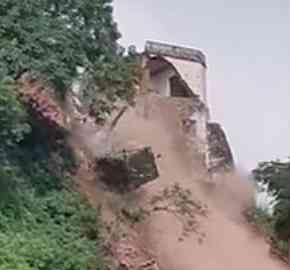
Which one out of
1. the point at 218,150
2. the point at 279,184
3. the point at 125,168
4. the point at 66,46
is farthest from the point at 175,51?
the point at 279,184

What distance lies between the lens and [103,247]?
14336mm

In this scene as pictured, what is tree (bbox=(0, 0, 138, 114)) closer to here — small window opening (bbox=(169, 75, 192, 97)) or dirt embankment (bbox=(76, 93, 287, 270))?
dirt embankment (bbox=(76, 93, 287, 270))

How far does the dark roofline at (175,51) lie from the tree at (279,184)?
11237 mm

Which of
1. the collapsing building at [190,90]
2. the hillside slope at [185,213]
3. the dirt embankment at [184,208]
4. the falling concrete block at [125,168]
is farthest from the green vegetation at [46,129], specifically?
the collapsing building at [190,90]

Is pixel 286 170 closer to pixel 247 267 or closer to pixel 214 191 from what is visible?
pixel 247 267

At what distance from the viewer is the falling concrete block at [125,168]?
18156 mm

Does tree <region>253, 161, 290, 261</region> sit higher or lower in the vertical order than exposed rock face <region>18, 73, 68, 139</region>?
lower

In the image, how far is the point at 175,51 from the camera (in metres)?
24.6

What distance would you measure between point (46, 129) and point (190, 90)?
9097 millimetres

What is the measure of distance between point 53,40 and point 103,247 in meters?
3.49

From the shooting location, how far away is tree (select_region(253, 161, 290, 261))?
12672 mm

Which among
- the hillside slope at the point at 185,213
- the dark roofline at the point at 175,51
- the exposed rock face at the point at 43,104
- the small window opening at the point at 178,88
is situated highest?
the dark roofline at the point at 175,51

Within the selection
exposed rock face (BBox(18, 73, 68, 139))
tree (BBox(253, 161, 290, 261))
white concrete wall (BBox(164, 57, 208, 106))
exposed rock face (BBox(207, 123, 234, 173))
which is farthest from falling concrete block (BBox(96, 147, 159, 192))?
white concrete wall (BBox(164, 57, 208, 106))

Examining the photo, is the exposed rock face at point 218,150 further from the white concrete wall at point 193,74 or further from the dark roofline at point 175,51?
the dark roofline at point 175,51
